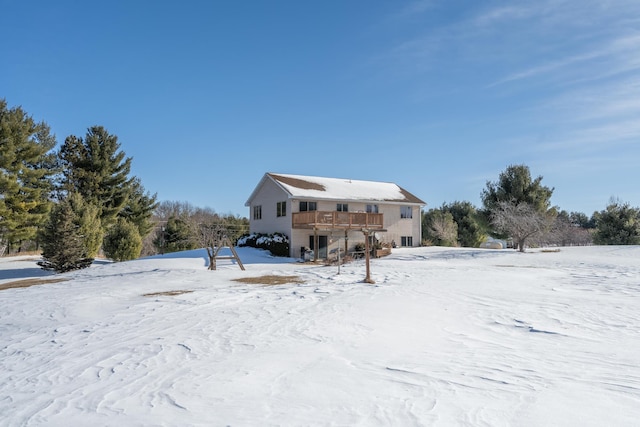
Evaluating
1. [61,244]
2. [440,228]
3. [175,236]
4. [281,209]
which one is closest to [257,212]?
[281,209]

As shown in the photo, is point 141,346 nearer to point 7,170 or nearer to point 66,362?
point 66,362

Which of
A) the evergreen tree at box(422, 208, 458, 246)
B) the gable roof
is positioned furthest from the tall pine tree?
the evergreen tree at box(422, 208, 458, 246)

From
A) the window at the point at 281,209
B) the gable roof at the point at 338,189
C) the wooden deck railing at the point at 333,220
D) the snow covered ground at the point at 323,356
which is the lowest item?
the snow covered ground at the point at 323,356

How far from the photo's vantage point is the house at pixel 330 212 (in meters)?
31.2

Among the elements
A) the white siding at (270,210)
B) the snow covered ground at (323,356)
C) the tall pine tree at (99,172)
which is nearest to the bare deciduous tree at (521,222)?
the white siding at (270,210)

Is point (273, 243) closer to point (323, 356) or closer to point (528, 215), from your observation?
point (528, 215)

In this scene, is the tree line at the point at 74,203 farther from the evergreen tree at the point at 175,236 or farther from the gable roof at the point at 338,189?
the gable roof at the point at 338,189

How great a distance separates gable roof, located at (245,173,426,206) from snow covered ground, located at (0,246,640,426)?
61.4ft

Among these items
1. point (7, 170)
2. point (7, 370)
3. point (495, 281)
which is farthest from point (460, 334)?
point (7, 170)

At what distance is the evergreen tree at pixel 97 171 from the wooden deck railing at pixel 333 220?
777 inches

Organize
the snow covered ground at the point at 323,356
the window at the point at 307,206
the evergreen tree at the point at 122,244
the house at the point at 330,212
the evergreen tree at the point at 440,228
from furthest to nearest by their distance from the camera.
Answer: the evergreen tree at the point at 440,228, the evergreen tree at the point at 122,244, the window at the point at 307,206, the house at the point at 330,212, the snow covered ground at the point at 323,356

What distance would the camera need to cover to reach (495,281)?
16938mm

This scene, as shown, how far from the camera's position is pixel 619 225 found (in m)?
39.7

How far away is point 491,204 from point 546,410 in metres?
37.7
